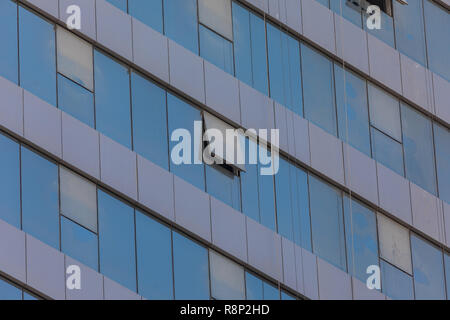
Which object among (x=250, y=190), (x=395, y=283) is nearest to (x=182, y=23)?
(x=250, y=190)

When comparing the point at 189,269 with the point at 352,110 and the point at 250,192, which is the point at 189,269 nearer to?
the point at 250,192

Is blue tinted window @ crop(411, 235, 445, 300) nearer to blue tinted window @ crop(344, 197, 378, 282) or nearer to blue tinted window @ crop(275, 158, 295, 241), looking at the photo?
blue tinted window @ crop(344, 197, 378, 282)

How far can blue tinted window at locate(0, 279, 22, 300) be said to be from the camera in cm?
5003

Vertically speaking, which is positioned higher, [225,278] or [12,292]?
[225,278]

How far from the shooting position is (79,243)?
2014 inches

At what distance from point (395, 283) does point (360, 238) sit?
54.8 inches

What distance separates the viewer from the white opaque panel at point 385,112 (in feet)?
184

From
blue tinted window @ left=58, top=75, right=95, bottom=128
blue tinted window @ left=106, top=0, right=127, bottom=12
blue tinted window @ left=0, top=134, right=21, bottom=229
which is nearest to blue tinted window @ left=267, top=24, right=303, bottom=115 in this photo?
blue tinted window @ left=106, top=0, right=127, bottom=12

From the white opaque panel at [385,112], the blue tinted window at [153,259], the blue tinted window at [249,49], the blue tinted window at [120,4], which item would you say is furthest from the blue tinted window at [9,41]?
the white opaque panel at [385,112]

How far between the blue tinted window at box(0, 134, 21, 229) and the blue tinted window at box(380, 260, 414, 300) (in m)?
9.44

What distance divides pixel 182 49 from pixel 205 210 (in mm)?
3998

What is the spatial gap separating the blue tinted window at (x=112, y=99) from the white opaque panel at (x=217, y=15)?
2656 millimetres

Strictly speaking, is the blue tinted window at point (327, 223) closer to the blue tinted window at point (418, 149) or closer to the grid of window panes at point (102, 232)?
the blue tinted window at point (418, 149)
